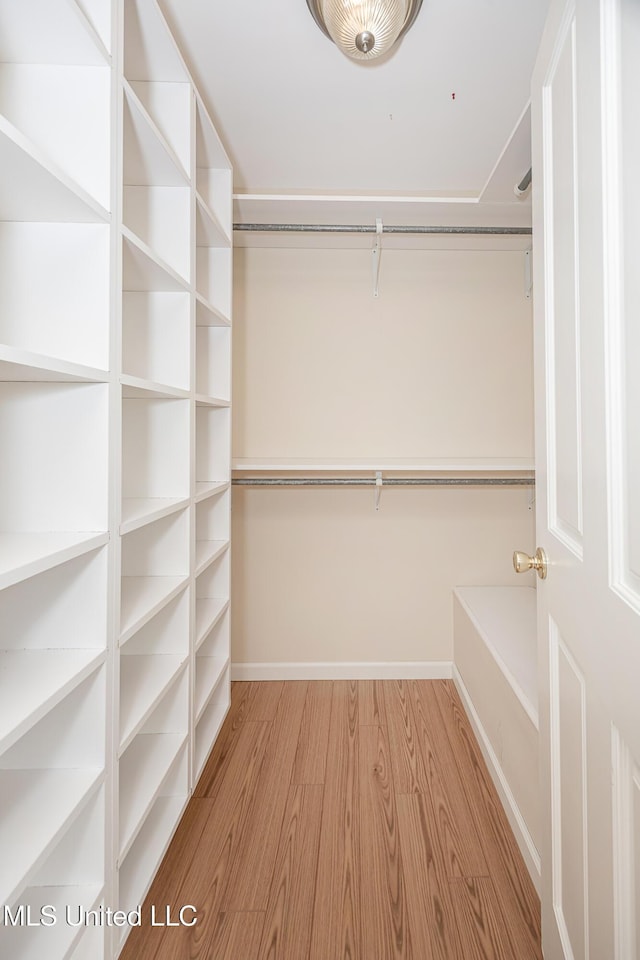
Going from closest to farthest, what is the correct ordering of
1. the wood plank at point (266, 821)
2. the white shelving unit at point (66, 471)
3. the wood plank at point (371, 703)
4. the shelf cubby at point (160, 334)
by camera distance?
the white shelving unit at point (66, 471), the wood plank at point (266, 821), the shelf cubby at point (160, 334), the wood plank at point (371, 703)

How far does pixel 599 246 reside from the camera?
77 centimetres

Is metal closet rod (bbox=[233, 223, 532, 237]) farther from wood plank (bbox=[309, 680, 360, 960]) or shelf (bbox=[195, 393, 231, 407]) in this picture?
wood plank (bbox=[309, 680, 360, 960])

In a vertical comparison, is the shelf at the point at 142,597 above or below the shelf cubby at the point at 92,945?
above

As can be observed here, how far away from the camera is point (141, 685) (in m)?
1.42

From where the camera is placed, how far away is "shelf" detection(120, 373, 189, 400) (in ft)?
3.86

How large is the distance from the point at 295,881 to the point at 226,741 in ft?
2.43

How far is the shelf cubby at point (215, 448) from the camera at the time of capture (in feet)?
7.02

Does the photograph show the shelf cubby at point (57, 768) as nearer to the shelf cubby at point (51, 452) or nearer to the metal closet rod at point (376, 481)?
the shelf cubby at point (51, 452)

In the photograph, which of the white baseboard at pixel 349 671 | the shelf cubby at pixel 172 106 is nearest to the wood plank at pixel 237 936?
the white baseboard at pixel 349 671

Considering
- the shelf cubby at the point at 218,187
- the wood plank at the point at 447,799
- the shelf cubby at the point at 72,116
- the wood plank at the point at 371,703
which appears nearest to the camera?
the shelf cubby at the point at 72,116

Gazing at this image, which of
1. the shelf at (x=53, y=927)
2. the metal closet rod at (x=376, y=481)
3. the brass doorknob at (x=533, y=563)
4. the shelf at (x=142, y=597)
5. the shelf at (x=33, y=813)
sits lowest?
the shelf at (x=53, y=927)

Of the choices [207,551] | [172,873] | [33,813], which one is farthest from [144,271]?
[172,873]

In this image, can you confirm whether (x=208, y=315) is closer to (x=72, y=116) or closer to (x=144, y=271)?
(x=144, y=271)

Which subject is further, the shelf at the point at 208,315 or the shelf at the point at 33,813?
the shelf at the point at 208,315
